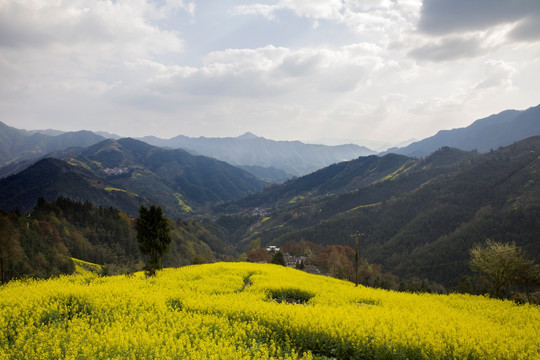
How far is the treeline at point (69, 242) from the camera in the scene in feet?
240

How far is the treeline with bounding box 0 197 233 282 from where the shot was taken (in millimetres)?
73000

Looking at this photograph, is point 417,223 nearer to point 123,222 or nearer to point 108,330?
point 123,222

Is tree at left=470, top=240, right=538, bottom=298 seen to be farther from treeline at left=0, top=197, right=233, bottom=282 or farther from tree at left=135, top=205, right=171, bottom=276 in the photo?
treeline at left=0, top=197, right=233, bottom=282

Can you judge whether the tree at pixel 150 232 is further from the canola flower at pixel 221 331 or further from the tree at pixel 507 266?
the tree at pixel 507 266

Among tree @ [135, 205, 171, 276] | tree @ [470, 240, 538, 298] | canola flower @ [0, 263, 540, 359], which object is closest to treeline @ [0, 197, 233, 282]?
tree @ [135, 205, 171, 276]

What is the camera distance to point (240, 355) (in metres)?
9.04

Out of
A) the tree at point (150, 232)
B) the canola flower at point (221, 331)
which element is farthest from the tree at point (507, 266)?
the tree at point (150, 232)

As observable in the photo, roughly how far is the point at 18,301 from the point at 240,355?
1194cm

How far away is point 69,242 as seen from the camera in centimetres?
10412

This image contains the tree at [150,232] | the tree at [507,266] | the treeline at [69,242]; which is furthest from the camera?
the treeline at [69,242]

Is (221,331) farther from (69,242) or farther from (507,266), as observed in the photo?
(69,242)

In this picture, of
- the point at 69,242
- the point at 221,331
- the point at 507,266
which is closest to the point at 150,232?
the point at 221,331

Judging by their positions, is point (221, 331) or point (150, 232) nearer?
point (221, 331)

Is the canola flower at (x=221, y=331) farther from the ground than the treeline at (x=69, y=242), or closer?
farther from the ground
